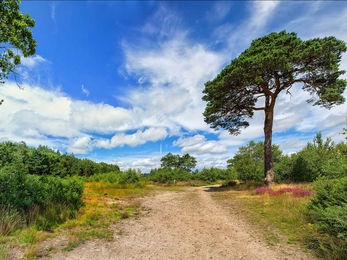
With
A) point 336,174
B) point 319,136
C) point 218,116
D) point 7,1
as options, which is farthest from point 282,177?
point 319,136

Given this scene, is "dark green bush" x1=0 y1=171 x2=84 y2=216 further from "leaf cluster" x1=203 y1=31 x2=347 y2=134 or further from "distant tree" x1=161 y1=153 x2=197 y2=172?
"distant tree" x1=161 y1=153 x2=197 y2=172

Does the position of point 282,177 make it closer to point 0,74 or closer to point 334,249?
point 334,249

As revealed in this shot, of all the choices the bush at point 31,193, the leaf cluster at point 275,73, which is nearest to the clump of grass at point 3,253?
the bush at point 31,193

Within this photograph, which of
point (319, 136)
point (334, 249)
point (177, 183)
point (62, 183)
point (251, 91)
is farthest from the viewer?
point (319, 136)

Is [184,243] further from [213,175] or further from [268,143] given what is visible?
[213,175]

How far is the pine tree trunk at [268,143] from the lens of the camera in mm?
15825

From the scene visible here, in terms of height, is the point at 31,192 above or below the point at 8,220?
above

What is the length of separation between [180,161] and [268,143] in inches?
2430

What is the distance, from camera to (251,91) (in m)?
16.6

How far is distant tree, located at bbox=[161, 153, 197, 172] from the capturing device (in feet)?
247

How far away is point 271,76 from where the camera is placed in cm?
1478

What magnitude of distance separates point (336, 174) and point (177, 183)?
115 feet

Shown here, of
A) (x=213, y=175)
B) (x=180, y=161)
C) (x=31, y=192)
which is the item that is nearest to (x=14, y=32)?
(x=31, y=192)

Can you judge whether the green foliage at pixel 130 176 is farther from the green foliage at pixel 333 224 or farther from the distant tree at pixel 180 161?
the distant tree at pixel 180 161
